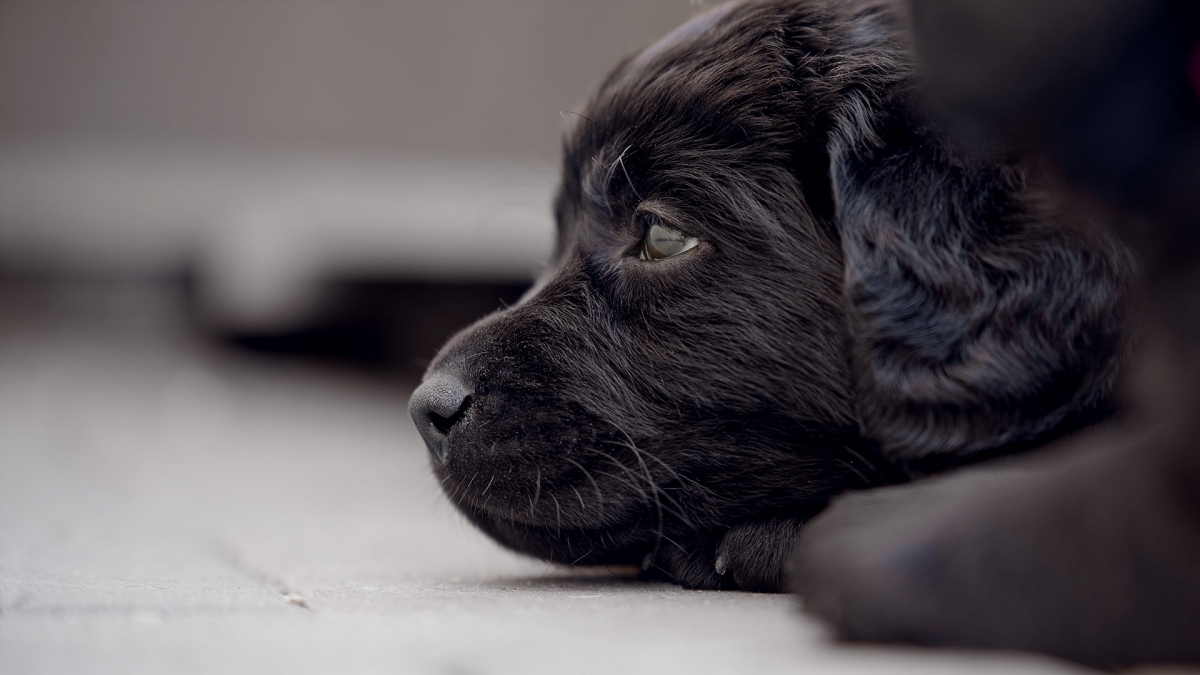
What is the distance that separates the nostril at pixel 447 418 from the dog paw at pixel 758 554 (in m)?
0.42

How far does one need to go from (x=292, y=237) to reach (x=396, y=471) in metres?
2.97

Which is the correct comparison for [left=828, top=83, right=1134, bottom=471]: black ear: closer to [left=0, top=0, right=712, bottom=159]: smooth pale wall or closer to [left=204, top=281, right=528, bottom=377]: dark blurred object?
[left=204, top=281, right=528, bottom=377]: dark blurred object

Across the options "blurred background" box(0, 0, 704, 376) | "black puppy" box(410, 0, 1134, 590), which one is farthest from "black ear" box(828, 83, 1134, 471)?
"blurred background" box(0, 0, 704, 376)

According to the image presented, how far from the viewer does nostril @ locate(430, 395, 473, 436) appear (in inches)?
63.1

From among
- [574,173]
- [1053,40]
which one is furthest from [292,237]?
[1053,40]

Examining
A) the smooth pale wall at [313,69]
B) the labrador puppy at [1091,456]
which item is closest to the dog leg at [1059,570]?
the labrador puppy at [1091,456]

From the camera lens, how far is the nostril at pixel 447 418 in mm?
1603

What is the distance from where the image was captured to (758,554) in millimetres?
1480

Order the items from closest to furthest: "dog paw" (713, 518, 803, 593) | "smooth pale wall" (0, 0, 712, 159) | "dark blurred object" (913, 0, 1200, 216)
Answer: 1. "dark blurred object" (913, 0, 1200, 216)
2. "dog paw" (713, 518, 803, 593)
3. "smooth pale wall" (0, 0, 712, 159)

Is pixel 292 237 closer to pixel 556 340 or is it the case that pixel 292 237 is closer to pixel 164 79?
pixel 164 79

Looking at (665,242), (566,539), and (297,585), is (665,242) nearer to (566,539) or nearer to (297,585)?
(566,539)

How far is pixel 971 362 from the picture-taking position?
4.39ft

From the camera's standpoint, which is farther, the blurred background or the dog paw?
the blurred background

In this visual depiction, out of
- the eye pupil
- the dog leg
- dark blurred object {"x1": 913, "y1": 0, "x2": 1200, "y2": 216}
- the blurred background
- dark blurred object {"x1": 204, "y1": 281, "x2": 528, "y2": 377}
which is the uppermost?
dark blurred object {"x1": 913, "y1": 0, "x2": 1200, "y2": 216}
